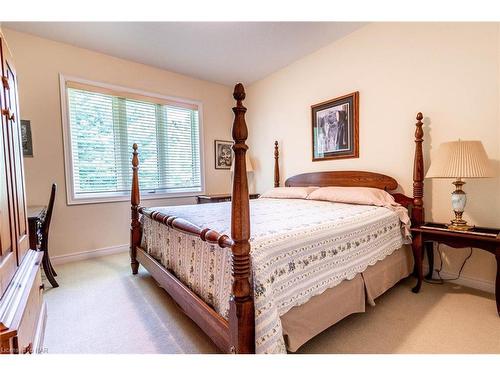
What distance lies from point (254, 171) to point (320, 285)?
3163 mm

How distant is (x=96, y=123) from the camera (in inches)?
123

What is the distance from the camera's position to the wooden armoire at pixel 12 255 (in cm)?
75

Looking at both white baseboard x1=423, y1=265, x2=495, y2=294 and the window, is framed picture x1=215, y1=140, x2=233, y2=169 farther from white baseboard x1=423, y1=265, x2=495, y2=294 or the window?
white baseboard x1=423, y1=265, x2=495, y2=294

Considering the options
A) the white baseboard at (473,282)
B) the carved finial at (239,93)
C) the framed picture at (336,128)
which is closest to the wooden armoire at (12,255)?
the carved finial at (239,93)

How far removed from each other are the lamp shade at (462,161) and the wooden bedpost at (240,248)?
5.60ft

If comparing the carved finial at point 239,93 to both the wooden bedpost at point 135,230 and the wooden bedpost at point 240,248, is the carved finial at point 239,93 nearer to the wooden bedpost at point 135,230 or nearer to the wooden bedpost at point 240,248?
the wooden bedpost at point 240,248

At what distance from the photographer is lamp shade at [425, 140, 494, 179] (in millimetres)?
1749

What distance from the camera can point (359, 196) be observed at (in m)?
2.39

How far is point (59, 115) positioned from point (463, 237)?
422 cm

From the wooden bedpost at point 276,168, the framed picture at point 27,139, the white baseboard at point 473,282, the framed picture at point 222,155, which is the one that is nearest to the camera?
the white baseboard at point 473,282

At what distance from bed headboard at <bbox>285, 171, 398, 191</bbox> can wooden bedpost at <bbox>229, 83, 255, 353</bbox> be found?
2.11 metres

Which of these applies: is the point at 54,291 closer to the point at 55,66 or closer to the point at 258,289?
the point at 258,289

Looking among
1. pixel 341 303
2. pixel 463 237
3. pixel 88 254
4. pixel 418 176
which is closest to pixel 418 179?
pixel 418 176

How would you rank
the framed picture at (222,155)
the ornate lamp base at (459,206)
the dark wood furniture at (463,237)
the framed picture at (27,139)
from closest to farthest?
the dark wood furniture at (463,237) < the ornate lamp base at (459,206) < the framed picture at (27,139) < the framed picture at (222,155)
